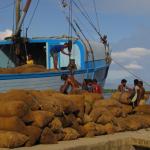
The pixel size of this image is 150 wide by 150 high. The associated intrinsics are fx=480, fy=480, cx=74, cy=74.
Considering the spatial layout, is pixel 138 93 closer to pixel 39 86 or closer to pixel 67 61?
pixel 39 86

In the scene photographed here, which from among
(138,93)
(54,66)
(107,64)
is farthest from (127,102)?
(107,64)

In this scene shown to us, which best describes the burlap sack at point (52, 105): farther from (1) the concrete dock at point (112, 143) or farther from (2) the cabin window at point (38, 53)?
(2) the cabin window at point (38, 53)

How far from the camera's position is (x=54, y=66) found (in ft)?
62.6

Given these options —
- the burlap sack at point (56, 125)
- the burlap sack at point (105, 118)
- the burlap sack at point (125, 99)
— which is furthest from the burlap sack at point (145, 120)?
the burlap sack at point (56, 125)

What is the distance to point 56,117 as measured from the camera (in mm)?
9477

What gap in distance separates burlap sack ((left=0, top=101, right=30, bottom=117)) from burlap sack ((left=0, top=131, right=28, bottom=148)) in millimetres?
384

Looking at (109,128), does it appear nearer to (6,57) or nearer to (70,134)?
(70,134)

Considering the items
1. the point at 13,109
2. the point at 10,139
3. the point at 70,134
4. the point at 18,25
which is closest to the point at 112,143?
the point at 70,134

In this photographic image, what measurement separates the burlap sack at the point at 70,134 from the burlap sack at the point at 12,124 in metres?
1.25

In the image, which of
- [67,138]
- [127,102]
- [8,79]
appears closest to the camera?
[67,138]

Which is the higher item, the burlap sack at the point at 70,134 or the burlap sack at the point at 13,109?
the burlap sack at the point at 13,109

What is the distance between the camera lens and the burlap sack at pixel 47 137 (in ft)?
29.5

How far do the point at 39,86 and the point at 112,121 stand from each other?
5915mm

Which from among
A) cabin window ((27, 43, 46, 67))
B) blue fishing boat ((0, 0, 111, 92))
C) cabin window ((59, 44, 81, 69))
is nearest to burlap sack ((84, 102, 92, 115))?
blue fishing boat ((0, 0, 111, 92))
